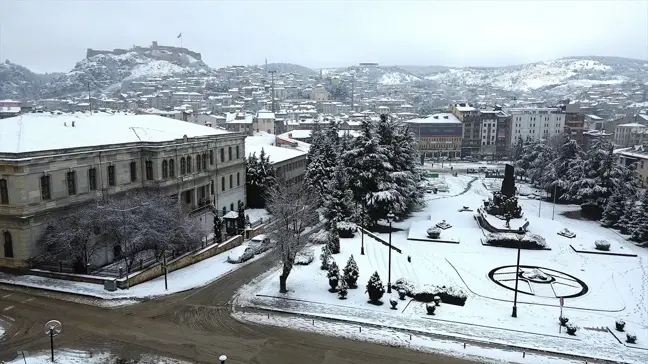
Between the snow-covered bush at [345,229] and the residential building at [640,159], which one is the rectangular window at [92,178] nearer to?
the snow-covered bush at [345,229]

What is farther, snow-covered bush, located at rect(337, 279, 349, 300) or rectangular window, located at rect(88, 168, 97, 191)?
rectangular window, located at rect(88, 168, 97, 191)

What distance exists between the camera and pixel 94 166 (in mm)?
34125

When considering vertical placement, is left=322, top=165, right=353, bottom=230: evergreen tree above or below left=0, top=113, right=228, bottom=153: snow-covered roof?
below

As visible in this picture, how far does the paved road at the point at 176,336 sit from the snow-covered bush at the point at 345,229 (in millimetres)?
17425

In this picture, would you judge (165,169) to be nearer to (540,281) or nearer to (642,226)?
(540,281)

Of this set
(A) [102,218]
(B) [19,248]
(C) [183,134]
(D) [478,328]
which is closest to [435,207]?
(C) [183,134]

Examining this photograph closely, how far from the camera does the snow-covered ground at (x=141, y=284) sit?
1083 inches

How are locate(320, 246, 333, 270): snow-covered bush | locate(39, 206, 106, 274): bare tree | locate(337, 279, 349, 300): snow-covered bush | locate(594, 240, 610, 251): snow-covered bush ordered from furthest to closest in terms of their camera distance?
locate(594, 240, 610, 251): snow-covered bush → locate(320, 246, 333, 270): snow-covered bush → locate(39, 206, 106, 274): bare tree → locate(337, 279, 349, 300): snow-covered bush

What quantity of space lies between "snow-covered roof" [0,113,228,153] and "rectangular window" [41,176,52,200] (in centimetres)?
187

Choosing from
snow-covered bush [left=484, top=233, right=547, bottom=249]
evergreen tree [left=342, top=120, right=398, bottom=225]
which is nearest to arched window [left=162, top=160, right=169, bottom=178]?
evergreen tree [left=342, top=120, right=398, bottom=225]

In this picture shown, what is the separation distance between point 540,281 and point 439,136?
9905cm

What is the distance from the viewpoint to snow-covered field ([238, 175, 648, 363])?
24.0 meters

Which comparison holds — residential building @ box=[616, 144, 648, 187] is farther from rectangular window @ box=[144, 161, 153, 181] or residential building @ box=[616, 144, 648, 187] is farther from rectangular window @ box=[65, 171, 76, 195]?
rectangular window @ box=[65, 171, 76, 195]

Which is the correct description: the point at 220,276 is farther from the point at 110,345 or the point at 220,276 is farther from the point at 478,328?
the point at 478,328
